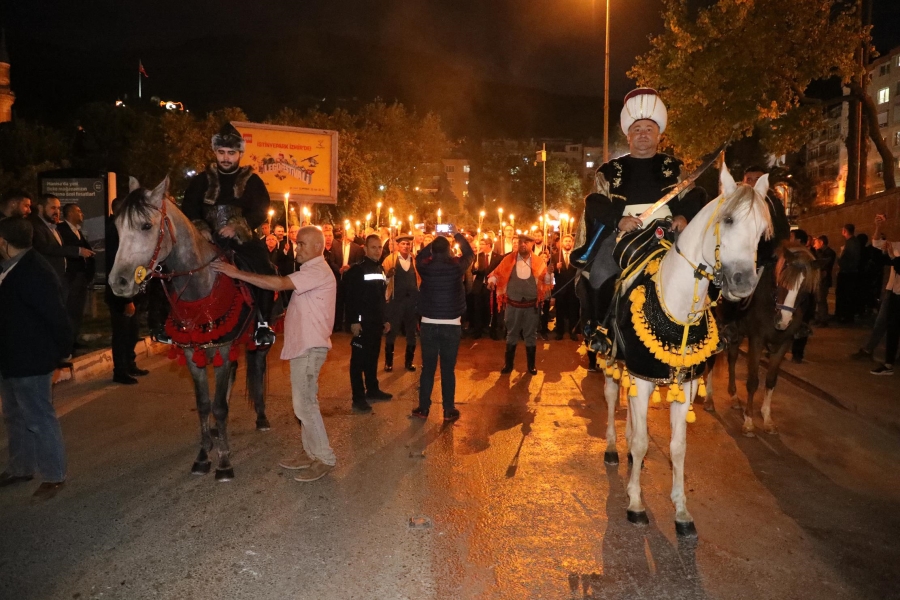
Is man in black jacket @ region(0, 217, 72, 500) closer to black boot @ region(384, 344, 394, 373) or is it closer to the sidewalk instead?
black boot @ region(384, 344, 394, 373)

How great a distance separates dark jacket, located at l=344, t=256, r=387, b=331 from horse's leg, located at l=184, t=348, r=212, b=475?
122 inches

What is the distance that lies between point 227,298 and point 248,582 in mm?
2992

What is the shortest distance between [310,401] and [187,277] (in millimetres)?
1639

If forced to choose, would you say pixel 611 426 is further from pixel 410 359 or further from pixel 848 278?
pixel 848 278

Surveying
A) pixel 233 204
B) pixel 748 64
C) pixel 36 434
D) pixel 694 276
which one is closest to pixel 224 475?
pixel 36 434

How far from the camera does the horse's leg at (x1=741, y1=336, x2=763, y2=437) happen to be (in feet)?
25.9

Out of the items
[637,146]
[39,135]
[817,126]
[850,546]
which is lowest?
[850,546]

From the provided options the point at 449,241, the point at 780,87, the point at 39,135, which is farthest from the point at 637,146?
the point at 39,135

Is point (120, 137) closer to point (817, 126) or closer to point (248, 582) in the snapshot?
point (817, 126)

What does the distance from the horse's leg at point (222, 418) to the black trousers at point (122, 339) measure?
4.20 meters

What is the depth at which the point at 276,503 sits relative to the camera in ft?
18.8

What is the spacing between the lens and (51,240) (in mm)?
9008

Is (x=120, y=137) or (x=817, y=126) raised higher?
(x=120, y=137)

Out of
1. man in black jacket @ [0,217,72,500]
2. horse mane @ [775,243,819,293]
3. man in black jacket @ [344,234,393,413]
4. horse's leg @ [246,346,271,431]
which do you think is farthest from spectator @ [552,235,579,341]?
man in black jacket @ [0,217,72,500]
